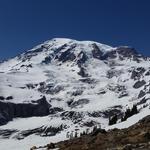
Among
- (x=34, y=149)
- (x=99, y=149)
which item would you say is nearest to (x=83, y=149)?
(x=99, y=149)

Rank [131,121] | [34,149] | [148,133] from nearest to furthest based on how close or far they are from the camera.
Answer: [148,133] → [34,149] → [131,121]

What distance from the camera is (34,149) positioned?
54844mm

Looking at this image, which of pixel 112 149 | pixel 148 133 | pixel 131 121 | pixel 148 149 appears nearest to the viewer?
pixel 148 149


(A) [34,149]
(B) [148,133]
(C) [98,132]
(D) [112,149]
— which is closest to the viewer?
(D) [112,149]

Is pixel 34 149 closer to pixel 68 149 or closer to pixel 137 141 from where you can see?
pixel 68 149

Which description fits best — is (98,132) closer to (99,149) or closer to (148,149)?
(99,149)

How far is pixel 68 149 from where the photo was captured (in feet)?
148

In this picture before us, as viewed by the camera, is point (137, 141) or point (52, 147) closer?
point (137, 141)

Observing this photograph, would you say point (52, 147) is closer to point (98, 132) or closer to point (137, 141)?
point (98, 132)

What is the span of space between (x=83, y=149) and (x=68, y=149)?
253cm

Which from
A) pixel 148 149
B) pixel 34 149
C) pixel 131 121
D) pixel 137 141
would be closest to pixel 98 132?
pixel 34 149

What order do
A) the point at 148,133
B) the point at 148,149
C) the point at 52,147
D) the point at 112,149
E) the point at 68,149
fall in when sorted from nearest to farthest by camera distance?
the point at 148,149, the point at 112,149, the point at 148,133, the point at 68,149, the point at 52,147

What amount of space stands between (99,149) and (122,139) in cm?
299

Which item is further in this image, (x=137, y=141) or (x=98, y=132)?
(x=98, y=132)
